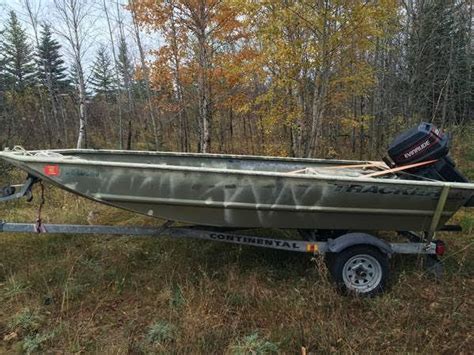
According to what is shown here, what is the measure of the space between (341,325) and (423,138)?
6.72ft

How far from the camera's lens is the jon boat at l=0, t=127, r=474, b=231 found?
3.51 metres

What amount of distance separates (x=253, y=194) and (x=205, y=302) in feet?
3.44

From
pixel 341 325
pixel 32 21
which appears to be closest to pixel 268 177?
pixel 341 325

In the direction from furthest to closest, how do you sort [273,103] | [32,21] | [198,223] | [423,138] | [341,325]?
[32,21], [273,103], [423,138], [198,223], [341,325]

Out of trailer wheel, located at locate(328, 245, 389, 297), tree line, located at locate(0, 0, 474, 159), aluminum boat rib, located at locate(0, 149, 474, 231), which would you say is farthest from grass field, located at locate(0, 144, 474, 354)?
Answer: tree line, located at locate(0, 0, 474, 159)

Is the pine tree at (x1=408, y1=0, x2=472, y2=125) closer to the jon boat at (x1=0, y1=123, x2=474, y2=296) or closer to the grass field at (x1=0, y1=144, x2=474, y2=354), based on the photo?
the jon boat at (x1=0, y1=123, x2=474, y2=296)

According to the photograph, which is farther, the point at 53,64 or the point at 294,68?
the point at 53,64

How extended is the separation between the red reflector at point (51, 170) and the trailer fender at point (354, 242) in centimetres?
258

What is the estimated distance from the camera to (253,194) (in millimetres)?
3584

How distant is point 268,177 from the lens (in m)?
3.53

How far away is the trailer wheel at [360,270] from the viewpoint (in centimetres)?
380

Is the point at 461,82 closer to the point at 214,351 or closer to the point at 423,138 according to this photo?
the point at 423,138

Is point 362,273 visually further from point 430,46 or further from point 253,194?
point 430,46

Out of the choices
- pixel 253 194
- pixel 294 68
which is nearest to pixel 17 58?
pixel 294 68
